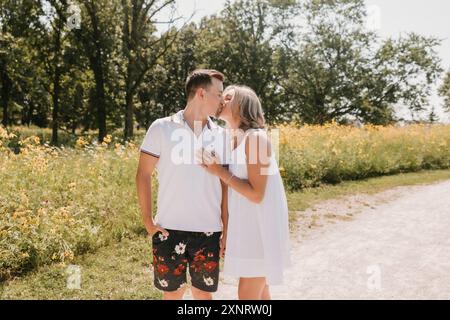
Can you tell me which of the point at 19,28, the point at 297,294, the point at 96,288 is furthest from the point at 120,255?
the point at 19,28

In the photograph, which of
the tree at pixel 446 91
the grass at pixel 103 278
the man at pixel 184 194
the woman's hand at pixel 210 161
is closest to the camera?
the woman's hand at pixel 210 161

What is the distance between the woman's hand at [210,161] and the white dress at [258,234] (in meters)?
0.19

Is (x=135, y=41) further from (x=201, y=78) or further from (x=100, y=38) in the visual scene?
(x=201, y=78)

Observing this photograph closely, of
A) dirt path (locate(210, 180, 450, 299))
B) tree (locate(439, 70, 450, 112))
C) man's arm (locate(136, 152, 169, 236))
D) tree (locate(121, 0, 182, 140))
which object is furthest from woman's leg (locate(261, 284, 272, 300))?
tree (locate(439, 70, 450, 112))

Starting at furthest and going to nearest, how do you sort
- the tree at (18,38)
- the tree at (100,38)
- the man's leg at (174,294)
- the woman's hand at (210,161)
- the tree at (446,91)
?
the tree at (446,91) < the tree at (18,38) < the tree at (100,38) < the man's leg at (174,294) < the woman's hand at (210,161)

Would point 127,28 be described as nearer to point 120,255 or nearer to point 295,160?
point 295,160

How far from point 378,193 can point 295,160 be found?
7.40ft

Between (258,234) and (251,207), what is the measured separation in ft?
0.65

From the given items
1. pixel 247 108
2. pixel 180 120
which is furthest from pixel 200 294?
pixel 247 108

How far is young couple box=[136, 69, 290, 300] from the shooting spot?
116 inches

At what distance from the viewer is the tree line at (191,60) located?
26.3 m

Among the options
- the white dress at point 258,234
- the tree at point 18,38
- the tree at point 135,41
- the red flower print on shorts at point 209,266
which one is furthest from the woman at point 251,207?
the tree at point 18,38

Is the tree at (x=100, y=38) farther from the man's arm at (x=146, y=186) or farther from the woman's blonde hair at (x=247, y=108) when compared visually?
the woman's blonde hair at (x=247, y=108)

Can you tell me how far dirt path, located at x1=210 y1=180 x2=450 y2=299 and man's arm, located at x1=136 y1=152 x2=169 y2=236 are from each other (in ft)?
6.45
